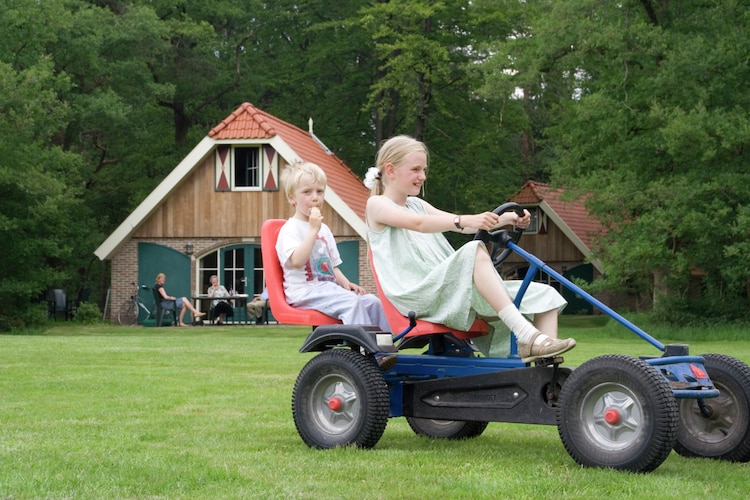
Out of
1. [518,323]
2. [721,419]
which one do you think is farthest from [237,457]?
[721,419]

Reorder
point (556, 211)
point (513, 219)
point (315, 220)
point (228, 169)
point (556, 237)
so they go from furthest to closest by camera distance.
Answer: point (556, 237) → point (556, 211) → point (228, 169) → point (315, 220) → point (513, 219)

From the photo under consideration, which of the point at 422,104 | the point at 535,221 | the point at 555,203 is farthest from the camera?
the point at 535,221

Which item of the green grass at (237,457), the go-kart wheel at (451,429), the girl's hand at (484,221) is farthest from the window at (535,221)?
the girl's hand at (484,221)

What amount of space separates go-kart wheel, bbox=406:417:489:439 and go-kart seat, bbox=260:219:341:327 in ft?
2.88

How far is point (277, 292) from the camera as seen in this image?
6652 millimetres

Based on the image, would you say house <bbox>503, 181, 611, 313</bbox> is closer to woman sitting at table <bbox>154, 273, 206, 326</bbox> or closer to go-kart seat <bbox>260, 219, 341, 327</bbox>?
woman sitting at table <bbox>154, 273, 206, 326</bbox>

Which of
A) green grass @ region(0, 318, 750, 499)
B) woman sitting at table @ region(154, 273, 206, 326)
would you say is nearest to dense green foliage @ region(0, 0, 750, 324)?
woman sitting at table @ region(154, 273, 206, 326)

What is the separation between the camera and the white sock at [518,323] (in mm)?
5695

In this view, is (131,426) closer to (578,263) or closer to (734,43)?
(734,43)

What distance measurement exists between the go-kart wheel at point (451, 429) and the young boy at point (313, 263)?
0.74 m

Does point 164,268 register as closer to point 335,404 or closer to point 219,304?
point 219,304

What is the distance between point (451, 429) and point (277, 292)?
1.29 m

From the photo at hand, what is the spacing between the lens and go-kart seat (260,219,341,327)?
21.5 feet

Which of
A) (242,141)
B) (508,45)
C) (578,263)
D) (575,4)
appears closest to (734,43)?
(575,4)
